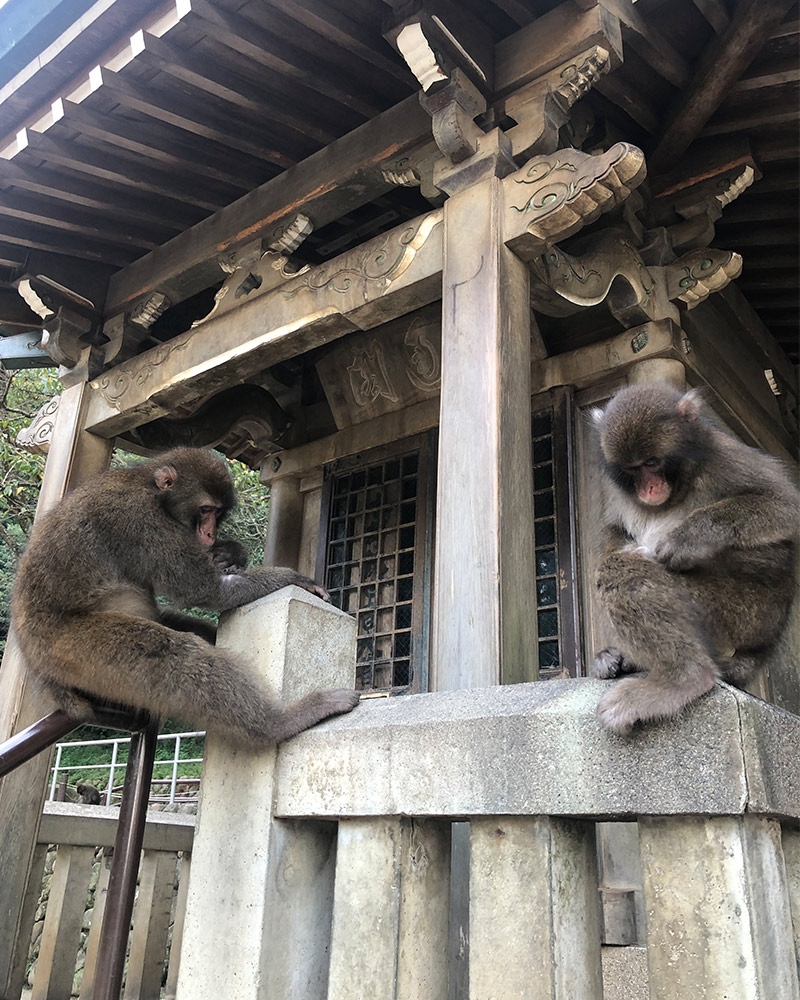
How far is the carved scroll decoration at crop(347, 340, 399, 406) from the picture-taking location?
6.79 m

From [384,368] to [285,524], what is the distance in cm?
173

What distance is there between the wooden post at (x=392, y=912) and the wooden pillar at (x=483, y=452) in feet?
3.61

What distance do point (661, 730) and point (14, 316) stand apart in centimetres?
661

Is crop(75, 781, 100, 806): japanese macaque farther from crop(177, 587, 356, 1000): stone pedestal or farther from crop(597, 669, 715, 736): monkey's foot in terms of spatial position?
crop(597, 669, 715, 736): monkey's foot

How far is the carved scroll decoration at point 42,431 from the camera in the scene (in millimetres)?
6637

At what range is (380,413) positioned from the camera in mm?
6902

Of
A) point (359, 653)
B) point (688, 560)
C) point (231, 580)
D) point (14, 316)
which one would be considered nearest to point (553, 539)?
point (359, 653)

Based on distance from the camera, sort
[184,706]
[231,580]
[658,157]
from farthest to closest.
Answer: [658,157], [231,580], [184,706]

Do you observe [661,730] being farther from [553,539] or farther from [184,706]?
[553,539]

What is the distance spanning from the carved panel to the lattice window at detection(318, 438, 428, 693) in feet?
1.52

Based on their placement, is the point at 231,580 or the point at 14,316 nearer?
the point at 231,580

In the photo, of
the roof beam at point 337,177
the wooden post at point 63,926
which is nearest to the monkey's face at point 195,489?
the roof beam at point 337,177

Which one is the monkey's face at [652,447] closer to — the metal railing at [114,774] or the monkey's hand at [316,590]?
the monkey's hand at [316,590]

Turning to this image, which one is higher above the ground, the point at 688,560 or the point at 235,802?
the point at 688,560
